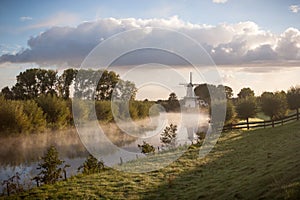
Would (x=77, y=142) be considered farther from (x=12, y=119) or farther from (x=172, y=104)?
(x=172, y=104)

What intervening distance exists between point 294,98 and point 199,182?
132ft

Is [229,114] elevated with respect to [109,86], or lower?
lower

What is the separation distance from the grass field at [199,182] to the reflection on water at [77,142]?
6492 millimetres

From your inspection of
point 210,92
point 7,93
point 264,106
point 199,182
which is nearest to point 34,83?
point 7,93

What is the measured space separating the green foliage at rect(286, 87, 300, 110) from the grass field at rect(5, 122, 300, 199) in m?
32.9

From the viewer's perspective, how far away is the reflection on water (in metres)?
25.6

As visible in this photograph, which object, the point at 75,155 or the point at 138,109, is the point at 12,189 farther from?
the point at 138,109

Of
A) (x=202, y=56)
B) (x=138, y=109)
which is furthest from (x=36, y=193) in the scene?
(x=138, y=109)

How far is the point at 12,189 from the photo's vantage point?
16281 millimetres

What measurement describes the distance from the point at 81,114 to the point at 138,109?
41.0 feet

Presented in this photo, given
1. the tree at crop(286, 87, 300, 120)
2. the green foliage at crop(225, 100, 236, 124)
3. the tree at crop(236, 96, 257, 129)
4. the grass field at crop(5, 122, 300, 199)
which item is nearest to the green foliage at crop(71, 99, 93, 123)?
the green foliage at crop(225, 100, 236, 124)

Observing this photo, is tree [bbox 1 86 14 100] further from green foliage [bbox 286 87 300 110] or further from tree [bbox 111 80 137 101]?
green foliage [bbox 286 87 300 110]

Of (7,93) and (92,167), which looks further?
(7,93)

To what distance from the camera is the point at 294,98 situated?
48.3m
